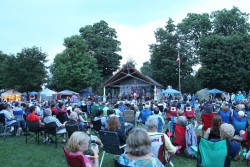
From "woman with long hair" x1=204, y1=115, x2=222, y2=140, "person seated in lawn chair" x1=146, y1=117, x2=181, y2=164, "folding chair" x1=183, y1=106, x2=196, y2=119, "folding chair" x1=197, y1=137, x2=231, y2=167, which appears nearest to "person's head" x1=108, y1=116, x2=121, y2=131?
"person seated in lawn chair" x1=146, y1=117, x2=181, y2=164

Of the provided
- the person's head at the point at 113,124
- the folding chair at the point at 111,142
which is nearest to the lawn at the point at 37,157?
the folding chair at the point at 111,142

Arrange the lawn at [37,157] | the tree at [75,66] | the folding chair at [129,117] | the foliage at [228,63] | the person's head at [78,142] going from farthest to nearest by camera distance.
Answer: the tree at [75,66] → the foliage at [228,63] → the folding chair at [129,117] → the lawn at [37,157] → the person's head at [78,142]

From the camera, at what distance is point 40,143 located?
37.1 ft

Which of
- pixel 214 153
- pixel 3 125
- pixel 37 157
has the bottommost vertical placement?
pixel 37 157

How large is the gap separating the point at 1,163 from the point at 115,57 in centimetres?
4766

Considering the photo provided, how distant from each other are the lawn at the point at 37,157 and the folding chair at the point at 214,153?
294cm

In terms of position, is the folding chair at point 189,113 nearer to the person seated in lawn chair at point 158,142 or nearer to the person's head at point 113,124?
the person's head at point 113,124

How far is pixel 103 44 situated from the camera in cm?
5403

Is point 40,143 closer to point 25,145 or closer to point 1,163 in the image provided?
point 25,145

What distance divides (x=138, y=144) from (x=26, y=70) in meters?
40.0

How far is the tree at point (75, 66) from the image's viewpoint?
47156 mm

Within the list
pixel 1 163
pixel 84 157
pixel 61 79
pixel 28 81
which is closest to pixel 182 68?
pixel 61 79

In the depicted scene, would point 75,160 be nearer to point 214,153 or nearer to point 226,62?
point 214,153

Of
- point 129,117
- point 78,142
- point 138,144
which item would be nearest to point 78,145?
point 78,142
